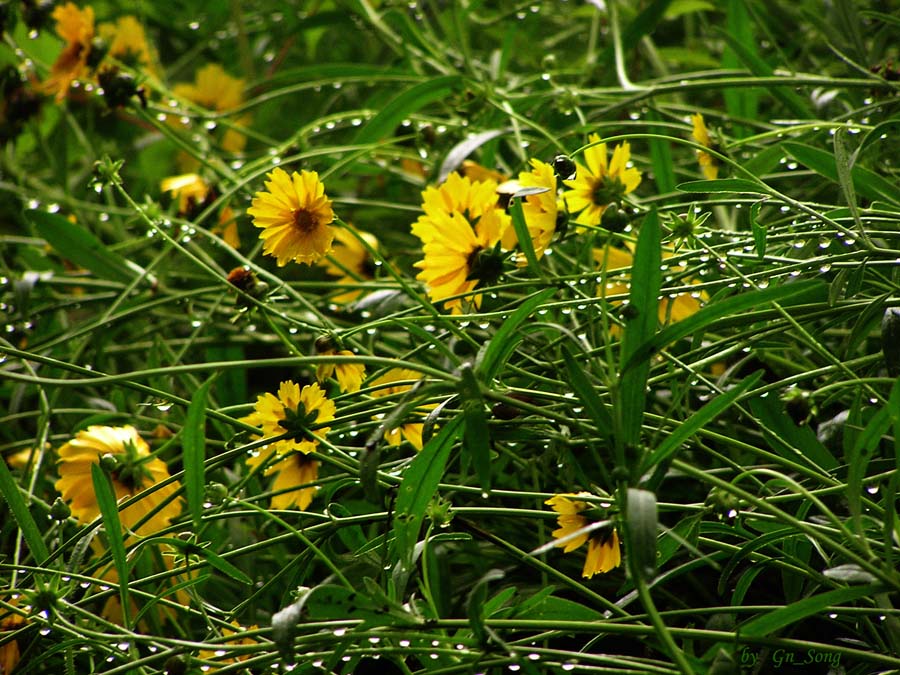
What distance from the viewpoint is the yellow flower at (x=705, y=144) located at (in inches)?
24.9

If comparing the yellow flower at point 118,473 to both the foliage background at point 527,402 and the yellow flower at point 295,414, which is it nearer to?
the foliage background at point 527,402

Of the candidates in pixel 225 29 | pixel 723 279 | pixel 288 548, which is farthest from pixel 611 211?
pixel 225 29

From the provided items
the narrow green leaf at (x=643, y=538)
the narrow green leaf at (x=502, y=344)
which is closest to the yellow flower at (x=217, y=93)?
the narrow green leaf at (x=502, y=344)

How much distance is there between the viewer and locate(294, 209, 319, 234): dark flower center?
0.54m

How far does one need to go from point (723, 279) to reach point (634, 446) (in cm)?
17

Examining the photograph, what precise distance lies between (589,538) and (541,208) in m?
0.19

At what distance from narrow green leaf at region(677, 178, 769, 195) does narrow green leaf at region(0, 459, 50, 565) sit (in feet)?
1.34

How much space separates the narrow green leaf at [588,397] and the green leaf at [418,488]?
0.07 meters

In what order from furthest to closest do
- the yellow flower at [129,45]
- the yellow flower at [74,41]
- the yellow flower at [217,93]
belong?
the yellow flower at [217,93]
the yellow flower at [129,45]
the yellow flower at [74,41]

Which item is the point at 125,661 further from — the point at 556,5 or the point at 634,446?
the point at 556,5

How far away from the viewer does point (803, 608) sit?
1.36 ft

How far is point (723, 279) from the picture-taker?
1.79 ft

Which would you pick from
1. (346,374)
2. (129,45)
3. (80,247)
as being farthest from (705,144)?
(129,45)

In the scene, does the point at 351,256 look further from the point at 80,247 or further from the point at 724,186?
the point at 724,186
